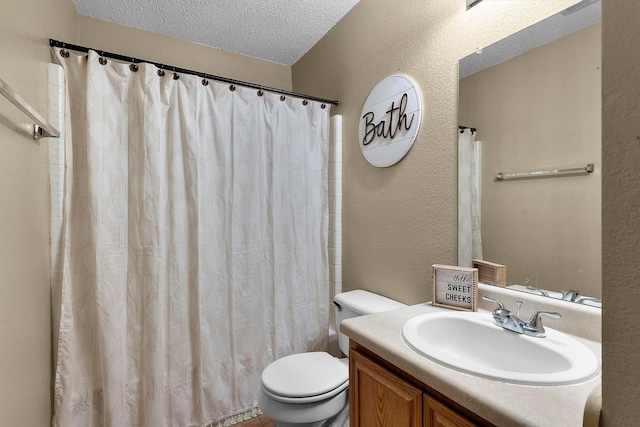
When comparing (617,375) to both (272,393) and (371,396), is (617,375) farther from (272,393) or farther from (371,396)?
(272,393)

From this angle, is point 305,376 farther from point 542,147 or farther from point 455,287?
point 542,147

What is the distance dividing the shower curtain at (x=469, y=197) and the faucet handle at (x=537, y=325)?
12.8 inches

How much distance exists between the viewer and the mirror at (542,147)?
0.95 metres

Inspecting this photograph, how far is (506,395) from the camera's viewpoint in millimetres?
661

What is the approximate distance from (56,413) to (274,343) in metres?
1.07

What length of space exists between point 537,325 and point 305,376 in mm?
980

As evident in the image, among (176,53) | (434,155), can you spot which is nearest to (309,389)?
(434,155)

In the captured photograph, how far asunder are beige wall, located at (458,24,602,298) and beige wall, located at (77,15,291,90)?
1.72 m

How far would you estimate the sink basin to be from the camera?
0.72 metres

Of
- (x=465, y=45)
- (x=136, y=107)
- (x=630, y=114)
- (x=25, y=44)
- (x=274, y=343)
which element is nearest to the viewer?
(x=630, y=114)

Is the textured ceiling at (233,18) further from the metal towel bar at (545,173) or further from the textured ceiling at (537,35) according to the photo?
the metal towel bar at (545,173)

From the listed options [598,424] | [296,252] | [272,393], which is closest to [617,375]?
[598,424]

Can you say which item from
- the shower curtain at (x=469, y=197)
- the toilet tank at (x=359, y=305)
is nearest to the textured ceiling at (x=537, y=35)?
the shower curtain at (x=469, y=197)

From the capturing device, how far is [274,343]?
1.95 meters
